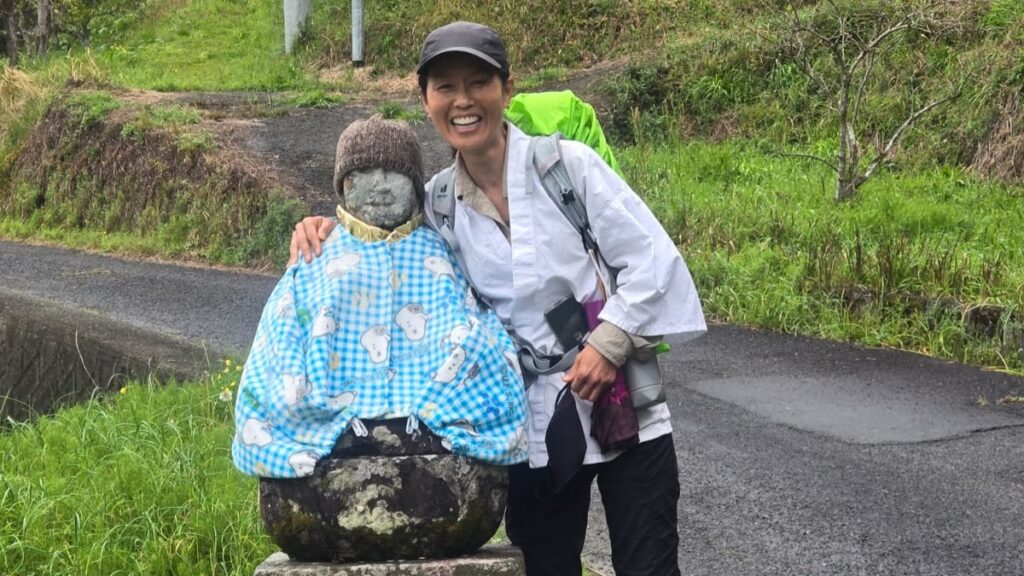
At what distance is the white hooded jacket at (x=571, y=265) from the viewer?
2.83 m

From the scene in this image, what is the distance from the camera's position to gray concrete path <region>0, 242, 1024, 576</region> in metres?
5.08

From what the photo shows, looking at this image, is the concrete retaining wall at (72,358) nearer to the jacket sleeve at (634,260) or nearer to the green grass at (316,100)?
the jacket sleeve at (634,260)

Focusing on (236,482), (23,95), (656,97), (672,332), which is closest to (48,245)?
(23,95)

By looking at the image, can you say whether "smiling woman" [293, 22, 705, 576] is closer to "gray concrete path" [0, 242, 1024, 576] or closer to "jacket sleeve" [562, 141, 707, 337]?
"jacket sleeve" [562, 141, 707, 337]

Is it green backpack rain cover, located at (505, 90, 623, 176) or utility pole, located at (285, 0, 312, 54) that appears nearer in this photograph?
green backpack rain cover, located at (505, 90, 623, 176)

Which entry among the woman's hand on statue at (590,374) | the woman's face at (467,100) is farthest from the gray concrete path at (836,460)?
the woman's face at (467,100)

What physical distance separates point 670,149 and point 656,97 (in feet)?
6.43

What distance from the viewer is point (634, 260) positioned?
2.85 meters

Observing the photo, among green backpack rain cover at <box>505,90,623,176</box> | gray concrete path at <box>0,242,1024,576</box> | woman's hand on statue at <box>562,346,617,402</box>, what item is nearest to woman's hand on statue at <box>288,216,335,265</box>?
green backpack rain cover at <box>505,90,623,176</box>

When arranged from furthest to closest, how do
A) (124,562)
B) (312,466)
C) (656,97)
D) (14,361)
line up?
(656,97) < (14,361) < (124,562) < (312,466)

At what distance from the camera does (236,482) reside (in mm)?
5375

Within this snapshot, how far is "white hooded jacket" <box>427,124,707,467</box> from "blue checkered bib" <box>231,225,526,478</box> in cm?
9

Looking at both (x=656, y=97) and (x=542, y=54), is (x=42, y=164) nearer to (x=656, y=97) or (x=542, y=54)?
(x=542, y=54)

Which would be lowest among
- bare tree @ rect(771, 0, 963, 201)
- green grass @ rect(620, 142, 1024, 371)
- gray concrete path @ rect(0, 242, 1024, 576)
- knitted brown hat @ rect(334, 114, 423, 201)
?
gray concrete path @ rect(0, 242, 1024, 576)
